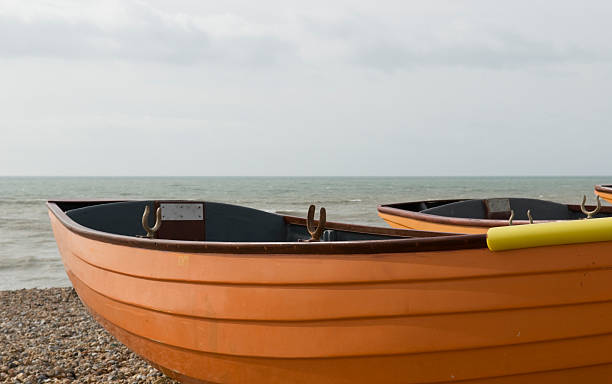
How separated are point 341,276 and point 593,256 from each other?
48.8 inches

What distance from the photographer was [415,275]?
9.03ft

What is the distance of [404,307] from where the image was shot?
278 cm

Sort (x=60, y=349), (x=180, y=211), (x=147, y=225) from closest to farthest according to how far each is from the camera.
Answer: (x=147, y=225)
(x=60, y=349)
(x=180, y=211)

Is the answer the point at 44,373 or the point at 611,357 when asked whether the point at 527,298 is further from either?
the point at 44,373

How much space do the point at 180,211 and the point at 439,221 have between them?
291 cm

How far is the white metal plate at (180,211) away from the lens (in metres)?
5.75

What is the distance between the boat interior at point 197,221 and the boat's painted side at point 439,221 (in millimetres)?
1885

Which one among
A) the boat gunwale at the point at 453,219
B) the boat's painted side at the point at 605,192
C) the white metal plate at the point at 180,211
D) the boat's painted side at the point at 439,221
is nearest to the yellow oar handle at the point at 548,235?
the boat gunwale at the point at 453,219

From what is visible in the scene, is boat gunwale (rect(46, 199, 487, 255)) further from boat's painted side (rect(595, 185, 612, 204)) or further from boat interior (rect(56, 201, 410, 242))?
boat's painted side (rect(595, 185, 612, 204))

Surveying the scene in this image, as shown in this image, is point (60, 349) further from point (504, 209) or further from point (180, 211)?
point (504, 209)

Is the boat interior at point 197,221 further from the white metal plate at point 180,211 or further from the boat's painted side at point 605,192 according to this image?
the boat's painted side at point 605,192

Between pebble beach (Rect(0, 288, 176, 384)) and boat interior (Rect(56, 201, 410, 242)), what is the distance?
3.92 ft

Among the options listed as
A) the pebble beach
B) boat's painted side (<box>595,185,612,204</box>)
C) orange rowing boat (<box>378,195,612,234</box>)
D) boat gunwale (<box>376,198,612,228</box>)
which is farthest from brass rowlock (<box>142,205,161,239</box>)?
boat's painted side (<box>595,185,612,204</box>)

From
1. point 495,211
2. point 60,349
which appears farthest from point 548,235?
point 495,211
